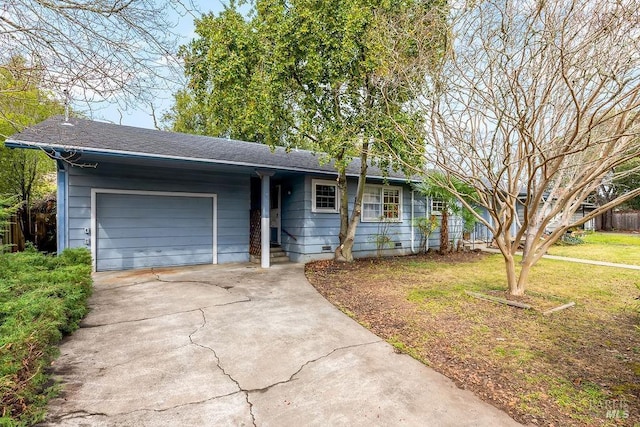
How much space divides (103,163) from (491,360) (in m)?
8.05

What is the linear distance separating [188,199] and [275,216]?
2727 millimetres

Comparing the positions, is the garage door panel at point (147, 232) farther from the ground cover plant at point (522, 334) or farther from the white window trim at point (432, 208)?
the white window trim at point (432, 208)

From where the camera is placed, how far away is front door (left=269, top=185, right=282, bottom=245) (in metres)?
9.93

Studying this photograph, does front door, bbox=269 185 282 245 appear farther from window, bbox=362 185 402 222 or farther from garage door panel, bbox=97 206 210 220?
window, bbox=362 185 402 222

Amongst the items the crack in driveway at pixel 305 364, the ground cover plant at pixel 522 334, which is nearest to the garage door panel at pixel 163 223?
the ground cover plant at pixel 522 334

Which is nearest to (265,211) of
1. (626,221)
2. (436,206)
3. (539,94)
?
(539,94)

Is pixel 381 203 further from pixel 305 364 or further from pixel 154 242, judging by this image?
pixel 305 364

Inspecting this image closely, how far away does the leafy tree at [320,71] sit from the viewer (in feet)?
19.0

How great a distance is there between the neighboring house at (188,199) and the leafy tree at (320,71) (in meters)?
1.09

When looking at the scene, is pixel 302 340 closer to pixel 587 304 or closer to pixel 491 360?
pixel 491 360

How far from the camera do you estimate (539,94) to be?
475 centimetres

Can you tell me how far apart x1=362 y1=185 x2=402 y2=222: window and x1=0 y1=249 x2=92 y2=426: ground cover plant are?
24.2 feet

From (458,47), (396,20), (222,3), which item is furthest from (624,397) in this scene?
(396,20)

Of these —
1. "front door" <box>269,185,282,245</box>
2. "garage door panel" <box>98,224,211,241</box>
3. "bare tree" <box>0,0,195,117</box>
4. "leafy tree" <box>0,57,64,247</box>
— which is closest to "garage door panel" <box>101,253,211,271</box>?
"garage door panel" <box>98,224,211,241</box>
